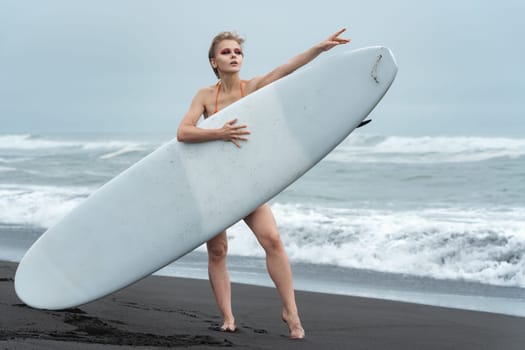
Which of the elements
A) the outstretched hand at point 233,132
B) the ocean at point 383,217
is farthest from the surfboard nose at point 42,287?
the ocean at point 383,217

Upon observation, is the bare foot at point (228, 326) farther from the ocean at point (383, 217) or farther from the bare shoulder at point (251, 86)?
the ocean at point (383, 217)

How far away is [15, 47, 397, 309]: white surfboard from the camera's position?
3209mm

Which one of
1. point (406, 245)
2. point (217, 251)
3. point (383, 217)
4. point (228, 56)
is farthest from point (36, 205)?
point (228, 56)

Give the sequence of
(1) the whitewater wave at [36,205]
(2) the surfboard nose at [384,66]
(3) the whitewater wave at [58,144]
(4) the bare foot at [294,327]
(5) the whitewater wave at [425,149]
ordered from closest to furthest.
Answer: (4) the bare foot at [294,327] → (2) the surfboard nose at [384,66] → (1) the whitewater wave at [36,205] → (5) the whitewater wave at [425,149] → (3) the whitewater wave at [58,144]

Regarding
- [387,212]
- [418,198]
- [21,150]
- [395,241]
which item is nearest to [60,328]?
[395,241]

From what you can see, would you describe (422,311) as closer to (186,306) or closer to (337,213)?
(186,306)

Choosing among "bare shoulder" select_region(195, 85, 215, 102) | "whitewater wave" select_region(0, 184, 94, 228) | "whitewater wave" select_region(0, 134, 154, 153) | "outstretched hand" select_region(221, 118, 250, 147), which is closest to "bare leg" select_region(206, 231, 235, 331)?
"outstretched hand" select_region(221, 118, 250, 147)

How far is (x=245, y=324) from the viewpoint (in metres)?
3.57

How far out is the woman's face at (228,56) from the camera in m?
3.13

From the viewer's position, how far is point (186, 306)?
4020mm

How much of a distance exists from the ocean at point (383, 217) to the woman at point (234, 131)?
1543 millimetres

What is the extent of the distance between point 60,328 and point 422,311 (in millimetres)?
1910

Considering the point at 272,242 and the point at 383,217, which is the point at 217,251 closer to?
the point at 272,242

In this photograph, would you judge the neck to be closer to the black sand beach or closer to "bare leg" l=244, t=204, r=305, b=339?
"bare leg" l=244, t=204, r=305, b=339
